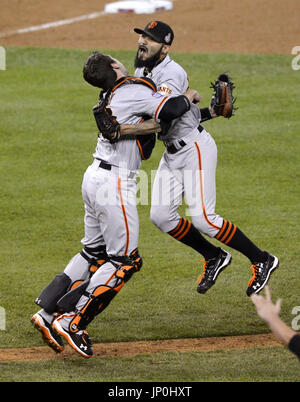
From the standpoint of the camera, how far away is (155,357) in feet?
20.0

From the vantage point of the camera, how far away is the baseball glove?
229 inches

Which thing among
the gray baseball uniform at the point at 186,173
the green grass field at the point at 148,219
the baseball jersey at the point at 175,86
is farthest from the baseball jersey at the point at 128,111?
the green grass field at the point at 148,219

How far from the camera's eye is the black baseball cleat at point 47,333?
6.08 metres

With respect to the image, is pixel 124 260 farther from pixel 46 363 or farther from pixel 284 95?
pixel 284 95

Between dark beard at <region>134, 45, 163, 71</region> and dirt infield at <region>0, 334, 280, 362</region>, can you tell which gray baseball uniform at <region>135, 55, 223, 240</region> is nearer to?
dark beard at <region>134, 45, 163, 71</region>

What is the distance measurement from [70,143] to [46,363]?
610 centimetres

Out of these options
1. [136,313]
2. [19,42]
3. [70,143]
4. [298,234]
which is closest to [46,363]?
[136,313]

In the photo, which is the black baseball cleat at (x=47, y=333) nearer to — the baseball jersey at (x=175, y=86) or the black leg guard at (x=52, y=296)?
the black leg guard at (x=52, y=296)

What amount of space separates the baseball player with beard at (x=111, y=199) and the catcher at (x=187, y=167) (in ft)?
1.55

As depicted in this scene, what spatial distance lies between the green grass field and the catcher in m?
0.69

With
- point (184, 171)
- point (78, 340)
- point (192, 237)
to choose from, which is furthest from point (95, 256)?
point (184, 171)

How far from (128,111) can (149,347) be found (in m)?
1.80

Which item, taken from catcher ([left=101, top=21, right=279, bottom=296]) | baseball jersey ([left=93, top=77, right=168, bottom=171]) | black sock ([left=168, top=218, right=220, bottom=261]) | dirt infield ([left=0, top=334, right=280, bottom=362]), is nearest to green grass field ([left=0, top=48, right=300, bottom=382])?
dirt infield ([left=0, top=334, right=280, bottom=362])

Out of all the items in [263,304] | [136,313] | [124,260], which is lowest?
[136,313]
